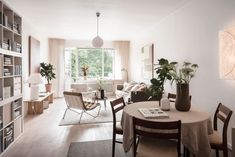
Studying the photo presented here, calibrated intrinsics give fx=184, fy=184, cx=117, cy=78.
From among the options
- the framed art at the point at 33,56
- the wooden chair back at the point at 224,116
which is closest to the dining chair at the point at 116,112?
the wooden chair back at the point at 224,116

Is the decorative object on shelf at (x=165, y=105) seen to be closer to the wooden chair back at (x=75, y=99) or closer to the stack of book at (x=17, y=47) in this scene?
the wooden chair back at (x=75, y=99)

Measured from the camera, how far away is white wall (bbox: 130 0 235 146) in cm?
284

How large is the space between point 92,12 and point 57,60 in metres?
4.19

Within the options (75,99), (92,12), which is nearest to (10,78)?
(75,99)

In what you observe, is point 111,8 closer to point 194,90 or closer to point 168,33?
point 168,33

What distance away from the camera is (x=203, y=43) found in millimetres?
3359

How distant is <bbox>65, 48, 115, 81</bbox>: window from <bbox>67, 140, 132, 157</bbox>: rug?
5518 mm

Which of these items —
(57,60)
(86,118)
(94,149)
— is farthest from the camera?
(57,60)

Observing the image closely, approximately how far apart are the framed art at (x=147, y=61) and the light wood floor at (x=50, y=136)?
8.23 ft

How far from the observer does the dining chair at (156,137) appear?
1647mm

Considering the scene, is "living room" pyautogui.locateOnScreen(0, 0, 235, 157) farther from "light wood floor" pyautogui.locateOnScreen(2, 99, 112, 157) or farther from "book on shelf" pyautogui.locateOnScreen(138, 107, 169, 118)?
"book on shelf" pyautogui.locateOnScreen(138, 107, 169, 118)

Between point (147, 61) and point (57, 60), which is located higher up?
point (57, 60)

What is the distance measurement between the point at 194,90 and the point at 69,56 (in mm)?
6078

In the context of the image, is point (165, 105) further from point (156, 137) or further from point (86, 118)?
point (86, 118)
